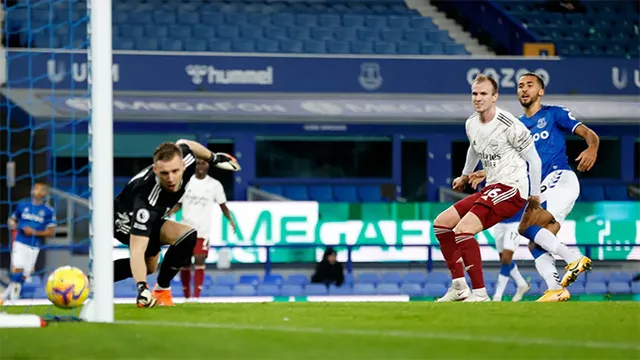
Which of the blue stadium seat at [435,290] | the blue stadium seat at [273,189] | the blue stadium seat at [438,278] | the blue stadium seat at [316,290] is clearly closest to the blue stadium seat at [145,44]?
the blue stadium seat at [273,189]

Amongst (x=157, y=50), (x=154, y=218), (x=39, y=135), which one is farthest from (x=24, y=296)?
(x=154, y=218)

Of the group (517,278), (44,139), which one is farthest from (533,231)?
(44,139)

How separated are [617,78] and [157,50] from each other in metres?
6.87

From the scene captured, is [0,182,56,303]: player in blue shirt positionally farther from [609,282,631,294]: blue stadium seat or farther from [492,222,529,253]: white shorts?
[609,282,631,294]: blue stadium seat

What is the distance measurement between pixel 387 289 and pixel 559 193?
19.5 ft

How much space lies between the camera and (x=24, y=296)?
45.4 feet

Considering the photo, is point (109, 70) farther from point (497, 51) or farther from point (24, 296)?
point (497, 51)

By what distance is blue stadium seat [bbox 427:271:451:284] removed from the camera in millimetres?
14961

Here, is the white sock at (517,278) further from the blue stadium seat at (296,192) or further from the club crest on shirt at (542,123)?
the blue stadium seat at (296,192)

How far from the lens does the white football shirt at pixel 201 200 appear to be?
534 inches

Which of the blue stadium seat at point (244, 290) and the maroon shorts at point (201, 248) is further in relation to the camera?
the blue stadium seat at point (244, 290)

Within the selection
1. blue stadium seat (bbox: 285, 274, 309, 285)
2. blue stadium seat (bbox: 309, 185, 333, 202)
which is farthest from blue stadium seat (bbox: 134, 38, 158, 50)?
blue stadium seat (bbox: 285, 274, 309, 285)

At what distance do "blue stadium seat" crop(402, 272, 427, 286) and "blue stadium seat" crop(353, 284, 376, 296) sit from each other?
18.0 inches

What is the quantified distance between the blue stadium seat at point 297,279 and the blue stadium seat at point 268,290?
198 millimetres
